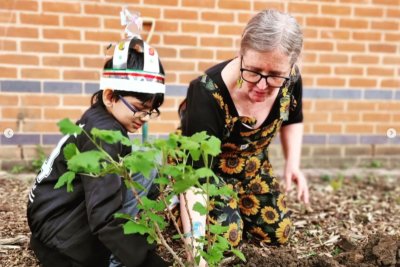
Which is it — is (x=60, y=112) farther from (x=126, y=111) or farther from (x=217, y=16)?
(x=126, y=111)

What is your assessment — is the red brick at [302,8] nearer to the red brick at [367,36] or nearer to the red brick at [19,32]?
A: the red brick at [367,36]

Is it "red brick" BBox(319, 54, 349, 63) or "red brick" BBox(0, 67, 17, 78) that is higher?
"red brick" BBox(319, 54, 349, 63)

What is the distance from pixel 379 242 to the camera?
2.33 metres

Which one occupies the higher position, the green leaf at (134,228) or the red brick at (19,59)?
the red brick at (19,59)

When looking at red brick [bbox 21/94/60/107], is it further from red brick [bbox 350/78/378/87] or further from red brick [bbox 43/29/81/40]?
red brick [bbox 350/78/378/87]

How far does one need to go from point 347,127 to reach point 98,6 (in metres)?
2.36

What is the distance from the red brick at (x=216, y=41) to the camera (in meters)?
4.12

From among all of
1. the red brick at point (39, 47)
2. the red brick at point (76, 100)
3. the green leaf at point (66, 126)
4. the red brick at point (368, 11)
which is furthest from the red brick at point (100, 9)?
the green leaf at point (66, 126)

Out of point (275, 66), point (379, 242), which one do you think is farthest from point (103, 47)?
point (379, 242)

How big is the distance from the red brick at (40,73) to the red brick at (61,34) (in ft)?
0.84

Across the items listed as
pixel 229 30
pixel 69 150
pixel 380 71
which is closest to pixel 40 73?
pixel 229 30

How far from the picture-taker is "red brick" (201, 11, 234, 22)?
4.09 meters

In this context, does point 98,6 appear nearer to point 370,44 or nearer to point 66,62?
point 66,62

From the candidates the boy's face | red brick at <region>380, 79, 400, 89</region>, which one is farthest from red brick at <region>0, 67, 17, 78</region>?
red brick at <region>380, 79, 400, 89</region>
